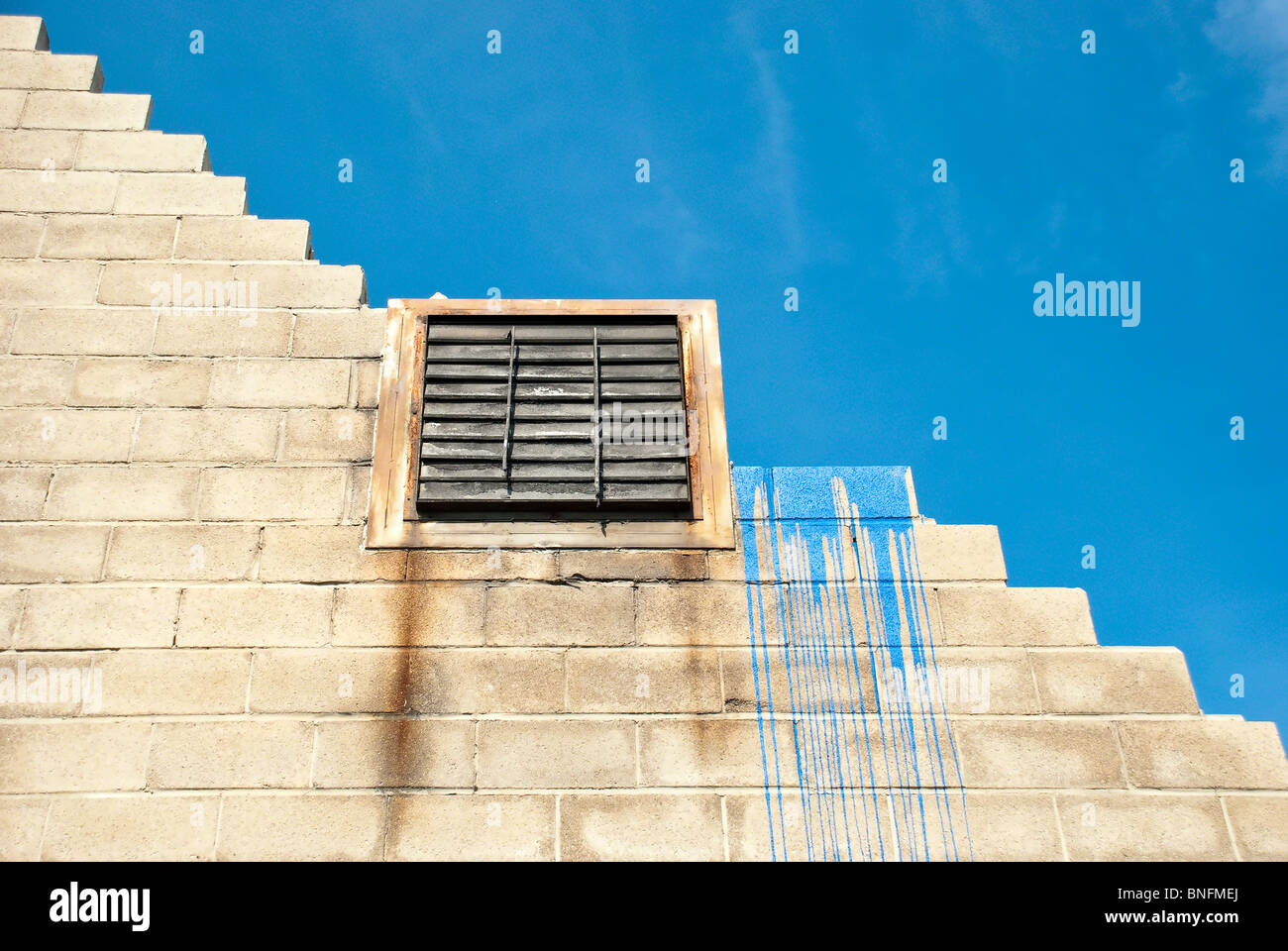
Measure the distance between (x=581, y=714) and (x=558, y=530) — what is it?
985 mm

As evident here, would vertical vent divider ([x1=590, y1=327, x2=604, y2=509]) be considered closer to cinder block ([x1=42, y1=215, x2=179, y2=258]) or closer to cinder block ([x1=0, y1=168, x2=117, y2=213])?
cinder block ([x1=42, y1=215, x2=179, y2=258])

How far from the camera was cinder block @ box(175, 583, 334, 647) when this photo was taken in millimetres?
4906

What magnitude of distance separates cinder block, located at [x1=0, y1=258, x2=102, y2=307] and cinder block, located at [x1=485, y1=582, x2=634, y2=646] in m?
3.02

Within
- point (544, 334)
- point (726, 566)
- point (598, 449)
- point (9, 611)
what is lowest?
point (9, 611)

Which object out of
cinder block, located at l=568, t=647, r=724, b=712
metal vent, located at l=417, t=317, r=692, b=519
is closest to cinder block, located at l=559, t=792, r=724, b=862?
cinder block, located at l=568, t=647, r=724, b=712

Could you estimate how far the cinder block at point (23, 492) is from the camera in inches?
204

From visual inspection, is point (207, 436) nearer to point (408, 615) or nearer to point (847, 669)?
point (408, 615)

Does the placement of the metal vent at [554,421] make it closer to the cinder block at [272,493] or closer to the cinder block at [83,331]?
the cinder block at [272,493]

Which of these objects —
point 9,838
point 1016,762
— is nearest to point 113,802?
point 9,838

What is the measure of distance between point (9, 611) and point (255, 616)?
1.17 metres

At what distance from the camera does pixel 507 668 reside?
4898mm

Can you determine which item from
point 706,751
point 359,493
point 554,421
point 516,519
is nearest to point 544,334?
point 554,421

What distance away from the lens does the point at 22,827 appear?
444 cm
